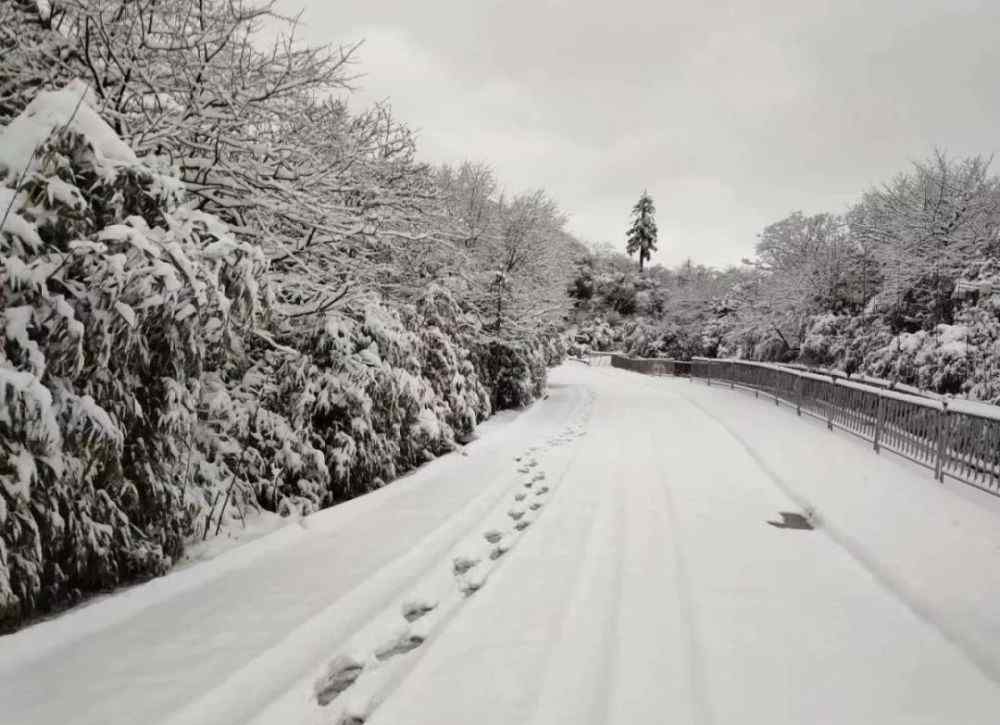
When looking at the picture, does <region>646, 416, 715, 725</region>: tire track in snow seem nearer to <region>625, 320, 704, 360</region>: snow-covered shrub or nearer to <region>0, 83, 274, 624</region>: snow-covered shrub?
<region>0, 83, 274, 624</region>: snow-covered shrub

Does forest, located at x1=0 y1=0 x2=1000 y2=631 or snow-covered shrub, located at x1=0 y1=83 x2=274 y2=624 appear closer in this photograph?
snow-covered shrub, located at x1=0 y1=83 x2=274 y2=624

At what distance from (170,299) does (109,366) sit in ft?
1.89

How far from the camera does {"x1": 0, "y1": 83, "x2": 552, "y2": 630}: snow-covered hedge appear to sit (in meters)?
3.01

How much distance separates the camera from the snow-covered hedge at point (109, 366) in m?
3.01

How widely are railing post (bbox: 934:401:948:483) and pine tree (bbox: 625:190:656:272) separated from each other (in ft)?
233

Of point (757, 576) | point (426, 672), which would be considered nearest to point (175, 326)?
point (426, 672)

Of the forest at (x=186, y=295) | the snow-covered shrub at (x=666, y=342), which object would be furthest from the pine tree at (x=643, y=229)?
the forest at (x=186, y=295)

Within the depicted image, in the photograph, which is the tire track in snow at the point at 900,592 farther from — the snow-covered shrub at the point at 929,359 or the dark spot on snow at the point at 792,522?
the snow-covered shrub at the point at 929,359

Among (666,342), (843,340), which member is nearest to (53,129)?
(843,340)

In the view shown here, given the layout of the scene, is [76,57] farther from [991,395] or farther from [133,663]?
[991,395]

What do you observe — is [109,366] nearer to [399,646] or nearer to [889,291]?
[399,646]

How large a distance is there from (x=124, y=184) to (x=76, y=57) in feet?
5.24

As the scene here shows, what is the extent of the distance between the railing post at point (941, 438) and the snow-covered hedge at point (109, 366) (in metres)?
8.38

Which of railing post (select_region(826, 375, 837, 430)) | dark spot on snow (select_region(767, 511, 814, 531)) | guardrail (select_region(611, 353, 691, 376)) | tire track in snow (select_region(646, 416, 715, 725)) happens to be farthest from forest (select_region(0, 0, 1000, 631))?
guardrail (select_region(611, 353, 691, 376))
